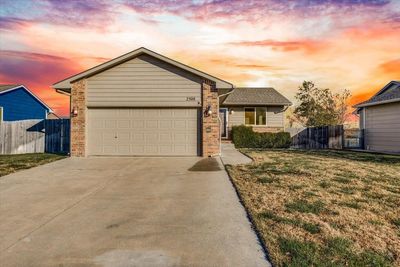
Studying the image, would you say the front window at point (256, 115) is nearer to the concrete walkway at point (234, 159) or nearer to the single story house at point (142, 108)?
the concrete walkway at point (234, 159)

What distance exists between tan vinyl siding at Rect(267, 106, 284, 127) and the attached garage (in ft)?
37.5

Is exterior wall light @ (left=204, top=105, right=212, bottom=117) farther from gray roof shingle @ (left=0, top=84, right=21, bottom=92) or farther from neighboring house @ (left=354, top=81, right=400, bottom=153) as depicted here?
gray roof shingle @ (left=0, top=84, right=21, bottom=92)

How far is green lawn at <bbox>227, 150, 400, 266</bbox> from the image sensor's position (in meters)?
3.67

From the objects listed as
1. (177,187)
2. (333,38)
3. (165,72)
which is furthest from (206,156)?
(333,38)

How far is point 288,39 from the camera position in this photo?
14656 mm

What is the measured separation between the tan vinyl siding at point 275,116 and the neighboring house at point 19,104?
20.9 meters

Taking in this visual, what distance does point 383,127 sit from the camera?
62.6 ft

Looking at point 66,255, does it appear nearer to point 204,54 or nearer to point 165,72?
point 165,72

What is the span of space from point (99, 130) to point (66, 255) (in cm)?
1121

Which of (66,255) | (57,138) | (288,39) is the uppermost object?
(288,39)

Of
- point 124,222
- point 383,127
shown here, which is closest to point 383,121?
point 383,127

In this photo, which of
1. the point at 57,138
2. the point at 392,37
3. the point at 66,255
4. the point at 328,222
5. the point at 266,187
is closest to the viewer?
the point at 66,255

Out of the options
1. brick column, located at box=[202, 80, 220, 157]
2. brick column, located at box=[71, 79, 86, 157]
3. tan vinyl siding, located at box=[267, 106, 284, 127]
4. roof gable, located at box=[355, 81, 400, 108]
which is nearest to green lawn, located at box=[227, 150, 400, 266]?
brick column, located at box=[202, 80, 220, 157]

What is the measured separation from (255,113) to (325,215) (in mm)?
19686
